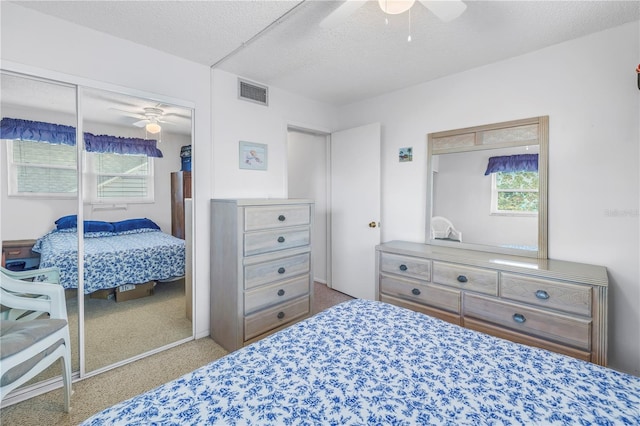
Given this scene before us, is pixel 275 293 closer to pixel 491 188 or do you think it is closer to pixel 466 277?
pixel 466 277

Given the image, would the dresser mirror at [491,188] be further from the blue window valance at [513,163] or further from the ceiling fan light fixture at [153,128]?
the ceiling fan light fixture at [153,128]

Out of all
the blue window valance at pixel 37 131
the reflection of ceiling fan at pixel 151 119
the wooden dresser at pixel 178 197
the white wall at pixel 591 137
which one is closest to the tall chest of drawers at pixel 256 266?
the wooden dresser at pixel 178 197

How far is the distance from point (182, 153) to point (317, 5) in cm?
165

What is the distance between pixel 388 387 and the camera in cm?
110

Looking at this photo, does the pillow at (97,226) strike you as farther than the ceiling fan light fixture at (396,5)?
Yes

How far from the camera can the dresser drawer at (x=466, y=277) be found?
2.27 meters

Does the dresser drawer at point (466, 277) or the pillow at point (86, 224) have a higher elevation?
the pillow at point (86, 224)

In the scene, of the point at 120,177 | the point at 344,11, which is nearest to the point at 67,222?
the point at 120,177

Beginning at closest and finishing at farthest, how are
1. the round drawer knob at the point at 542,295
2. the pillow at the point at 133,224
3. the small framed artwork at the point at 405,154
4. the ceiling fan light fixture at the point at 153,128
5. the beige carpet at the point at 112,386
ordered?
the beige carpet at the point at 112,386 → the round drawer knob at the point at 542,295 → the pillow at the point at 133,224 → the ceiling fan light fixture at the point at 153,128 → the small framed artwork at the point at 405,154

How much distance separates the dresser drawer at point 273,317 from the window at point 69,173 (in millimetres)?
1397

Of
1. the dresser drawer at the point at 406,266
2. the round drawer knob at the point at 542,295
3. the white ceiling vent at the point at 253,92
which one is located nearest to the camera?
the round drawer knob at the point at 542,295

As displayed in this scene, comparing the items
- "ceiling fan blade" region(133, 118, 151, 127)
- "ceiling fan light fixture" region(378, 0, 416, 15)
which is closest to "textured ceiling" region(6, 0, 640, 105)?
"ceiling fan light fixture" region(378, 0, 416, 15)

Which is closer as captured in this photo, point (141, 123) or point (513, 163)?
point (141, 123)

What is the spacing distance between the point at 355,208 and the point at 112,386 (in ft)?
Answer: 9.29
